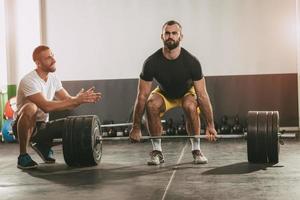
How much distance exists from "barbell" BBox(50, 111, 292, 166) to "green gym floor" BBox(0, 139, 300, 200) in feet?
0.23

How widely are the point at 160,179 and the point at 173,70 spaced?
0.92 meters

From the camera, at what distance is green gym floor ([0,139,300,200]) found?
2.67m

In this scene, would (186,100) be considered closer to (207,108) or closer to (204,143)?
(207,108)

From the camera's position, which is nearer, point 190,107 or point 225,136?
point 225,136

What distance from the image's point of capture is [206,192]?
2684mm

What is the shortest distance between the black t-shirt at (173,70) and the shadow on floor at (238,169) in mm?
661

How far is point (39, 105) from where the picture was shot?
3.65 metres

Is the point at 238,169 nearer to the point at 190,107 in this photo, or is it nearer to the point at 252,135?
the point at 252,135

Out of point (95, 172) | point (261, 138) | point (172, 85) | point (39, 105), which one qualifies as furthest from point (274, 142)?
point (39, 105)

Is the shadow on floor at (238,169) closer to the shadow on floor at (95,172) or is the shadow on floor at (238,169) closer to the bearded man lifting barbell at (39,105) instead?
the shadow on floor at (95,172)

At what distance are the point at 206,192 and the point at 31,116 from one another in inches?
61.7

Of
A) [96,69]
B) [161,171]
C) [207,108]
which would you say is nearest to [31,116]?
[161,171]

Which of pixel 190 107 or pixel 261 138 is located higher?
pixel 190 107

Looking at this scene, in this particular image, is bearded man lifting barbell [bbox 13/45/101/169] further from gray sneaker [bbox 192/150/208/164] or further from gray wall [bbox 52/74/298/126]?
gray wall [bbox 52/74/298/126]
